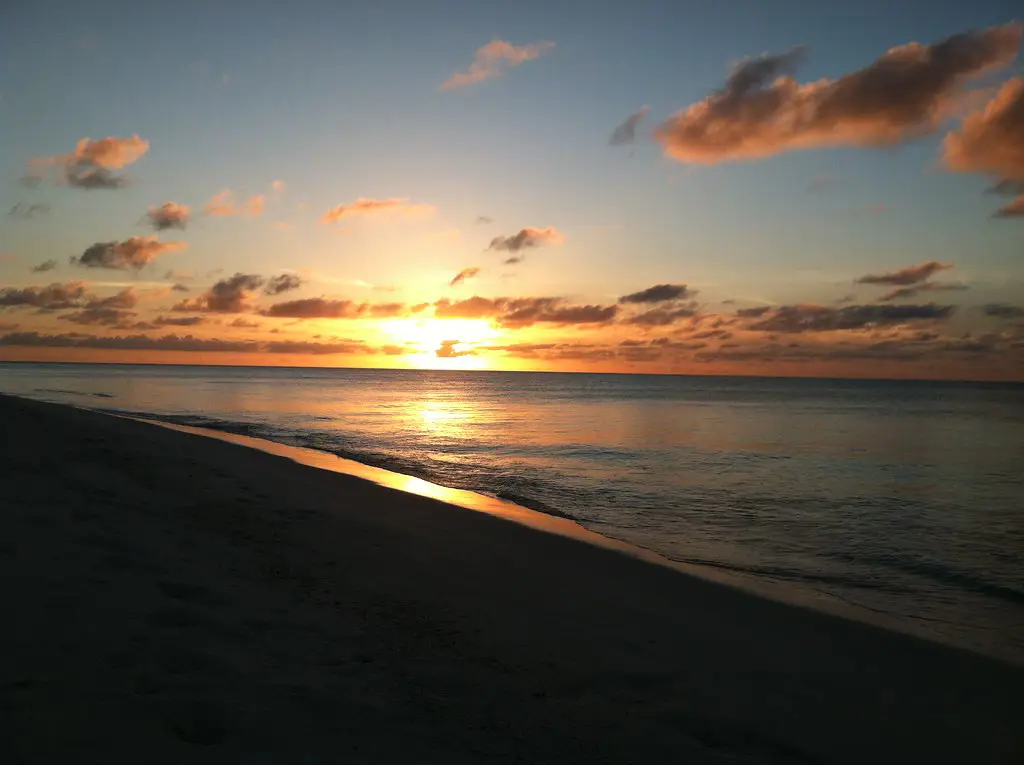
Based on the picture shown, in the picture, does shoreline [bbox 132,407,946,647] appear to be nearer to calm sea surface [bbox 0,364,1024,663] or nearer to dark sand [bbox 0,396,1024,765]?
calm sea surface [bbox 0,364,1024,663]

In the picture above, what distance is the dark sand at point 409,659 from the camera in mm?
4297

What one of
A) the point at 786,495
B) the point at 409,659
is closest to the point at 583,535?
the point at 409,659

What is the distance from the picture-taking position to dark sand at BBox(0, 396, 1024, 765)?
4297 mm

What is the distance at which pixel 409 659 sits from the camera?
576 cm

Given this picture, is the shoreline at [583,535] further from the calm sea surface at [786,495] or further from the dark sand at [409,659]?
the dark sand at [409,659]

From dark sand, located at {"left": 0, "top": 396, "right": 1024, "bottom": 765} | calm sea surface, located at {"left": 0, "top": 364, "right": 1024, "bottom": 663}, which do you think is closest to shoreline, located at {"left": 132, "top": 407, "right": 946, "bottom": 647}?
calm sea surface, located at {"left": 0, "top": 364, "right": 1024, "bottom": 663}

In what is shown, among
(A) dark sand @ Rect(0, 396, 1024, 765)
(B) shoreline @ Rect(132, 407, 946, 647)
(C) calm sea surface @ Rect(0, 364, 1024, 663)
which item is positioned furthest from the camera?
(C) calm sea surface @ Rect(0, 364, 1024, 663)

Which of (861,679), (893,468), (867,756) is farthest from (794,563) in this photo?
(893,468)

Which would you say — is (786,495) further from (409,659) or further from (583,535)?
(409,659)

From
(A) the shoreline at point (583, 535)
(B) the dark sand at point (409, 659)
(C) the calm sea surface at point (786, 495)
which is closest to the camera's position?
(B) the dark sand at point (409, 659)

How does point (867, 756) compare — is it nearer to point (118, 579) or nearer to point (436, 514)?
point (118, 579)

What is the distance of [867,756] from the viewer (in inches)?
202

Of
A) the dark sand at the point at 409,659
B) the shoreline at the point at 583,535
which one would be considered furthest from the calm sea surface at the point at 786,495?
the dark sand at the point at 409,659

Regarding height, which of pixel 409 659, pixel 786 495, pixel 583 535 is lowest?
pixel 786 495
